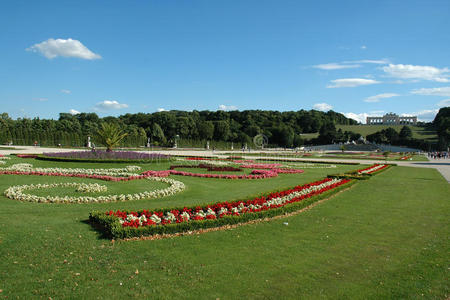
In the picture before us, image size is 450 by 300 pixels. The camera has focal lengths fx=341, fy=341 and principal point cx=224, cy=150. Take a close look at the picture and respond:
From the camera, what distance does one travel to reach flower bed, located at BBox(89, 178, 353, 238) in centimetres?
651

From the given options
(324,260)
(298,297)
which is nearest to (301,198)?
(324,260)

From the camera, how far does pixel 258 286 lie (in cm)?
458

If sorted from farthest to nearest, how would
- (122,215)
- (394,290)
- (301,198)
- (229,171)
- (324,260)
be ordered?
1. (229,171)
2. (301,198)
3. (122,215)
4. (324,260)
5. (394,290)

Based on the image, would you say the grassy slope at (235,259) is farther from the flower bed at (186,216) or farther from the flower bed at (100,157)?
the flower bed at (100,157)

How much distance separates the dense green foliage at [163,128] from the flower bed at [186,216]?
169 feet

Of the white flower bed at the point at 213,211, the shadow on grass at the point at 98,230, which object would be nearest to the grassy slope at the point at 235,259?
the shadow on grass at the point at 98,230

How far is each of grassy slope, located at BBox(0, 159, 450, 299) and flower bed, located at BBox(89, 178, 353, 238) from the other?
1.00 feet

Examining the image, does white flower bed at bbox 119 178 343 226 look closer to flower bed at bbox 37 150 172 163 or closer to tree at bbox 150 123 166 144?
flower bed at bbox 37 150 172 163

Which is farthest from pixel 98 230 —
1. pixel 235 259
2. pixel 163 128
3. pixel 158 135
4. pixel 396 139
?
pixel 396 139

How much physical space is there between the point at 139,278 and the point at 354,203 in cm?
809

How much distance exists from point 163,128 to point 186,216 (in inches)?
3078

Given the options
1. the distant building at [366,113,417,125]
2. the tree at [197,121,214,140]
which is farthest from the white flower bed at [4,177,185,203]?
the distant building at [366,113,417,125]

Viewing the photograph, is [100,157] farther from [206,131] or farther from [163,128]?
[163,128]

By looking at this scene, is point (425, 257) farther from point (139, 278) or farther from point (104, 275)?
point (104, 275)
